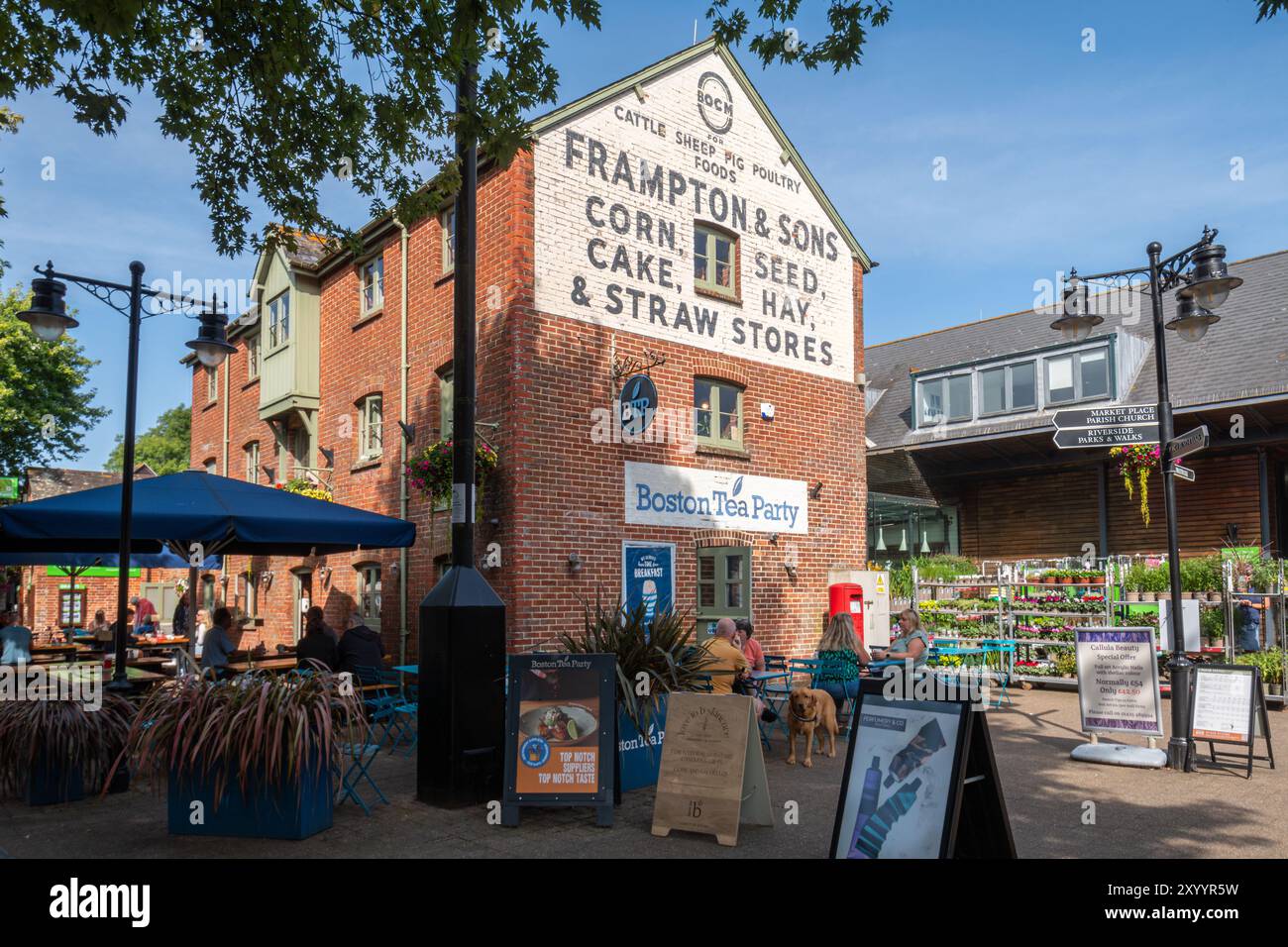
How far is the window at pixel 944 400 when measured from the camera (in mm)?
22922

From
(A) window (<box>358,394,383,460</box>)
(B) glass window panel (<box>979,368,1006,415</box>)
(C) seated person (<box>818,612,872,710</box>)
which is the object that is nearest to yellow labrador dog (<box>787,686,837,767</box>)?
(C) seated person (<box>818,612,872,710</box>)

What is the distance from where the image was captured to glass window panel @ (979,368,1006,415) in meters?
→ 22.3

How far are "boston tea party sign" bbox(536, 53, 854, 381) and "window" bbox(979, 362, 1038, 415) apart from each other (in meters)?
7.12

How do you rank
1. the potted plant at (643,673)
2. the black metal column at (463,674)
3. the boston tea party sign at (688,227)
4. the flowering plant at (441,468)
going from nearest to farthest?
the black metal column at (463,674), the potted plant at (643,673), the flowering plant at (441,468), the boston tea party sign at (688,227)

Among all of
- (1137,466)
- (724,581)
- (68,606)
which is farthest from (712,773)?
(68,606)

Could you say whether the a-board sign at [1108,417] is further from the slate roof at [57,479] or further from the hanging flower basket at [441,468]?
the slate roof at [57,479]

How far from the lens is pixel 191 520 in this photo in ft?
29.9

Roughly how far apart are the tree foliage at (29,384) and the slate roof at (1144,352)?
26.4m

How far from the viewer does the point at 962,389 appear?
75.5 ft

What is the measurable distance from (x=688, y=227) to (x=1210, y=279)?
24.8 ft

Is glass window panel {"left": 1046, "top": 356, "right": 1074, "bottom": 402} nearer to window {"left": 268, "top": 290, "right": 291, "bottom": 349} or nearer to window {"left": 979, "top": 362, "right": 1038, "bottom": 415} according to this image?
window {"left": 979, "top": 362, "right": 1038, "bottom": 415}

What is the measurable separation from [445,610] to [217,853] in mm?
2340

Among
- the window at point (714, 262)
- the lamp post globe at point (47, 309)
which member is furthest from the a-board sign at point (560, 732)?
the window at point (714, 262)
